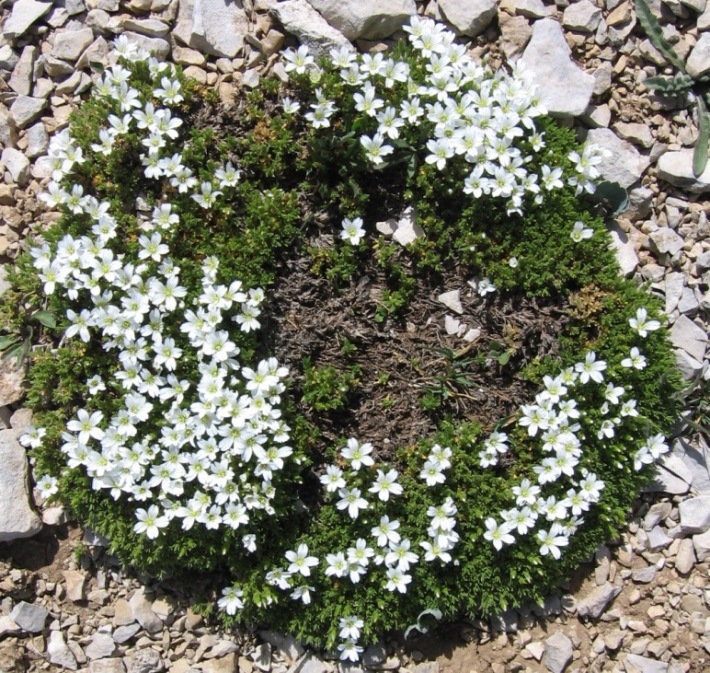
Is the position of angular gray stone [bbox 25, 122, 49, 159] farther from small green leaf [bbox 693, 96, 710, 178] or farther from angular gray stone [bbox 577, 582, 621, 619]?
angular gray stone [bbox 577, 582, 621, 619]

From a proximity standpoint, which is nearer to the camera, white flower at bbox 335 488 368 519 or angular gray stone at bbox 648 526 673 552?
white flower at bbox 335 488 368 519

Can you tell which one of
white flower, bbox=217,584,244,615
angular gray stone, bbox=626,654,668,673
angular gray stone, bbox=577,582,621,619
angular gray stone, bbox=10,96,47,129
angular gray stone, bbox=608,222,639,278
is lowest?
angular gray stone, bbox=626,654,668,673

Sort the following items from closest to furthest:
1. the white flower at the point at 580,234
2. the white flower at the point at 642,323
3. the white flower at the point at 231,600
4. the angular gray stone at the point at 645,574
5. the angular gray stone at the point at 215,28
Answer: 1. the white flower at the point at 231,600
2. the white flower at the point at 642,323
3. the white flower at the point at 580,234
4. the angular gray stone at the point at 645,574
5. the angular gray stone at the point at 215,28

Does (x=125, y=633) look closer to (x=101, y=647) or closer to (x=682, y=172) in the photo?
(x=101, y=647)

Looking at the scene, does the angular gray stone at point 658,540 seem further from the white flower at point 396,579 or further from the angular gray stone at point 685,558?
the white flower at point 396,579

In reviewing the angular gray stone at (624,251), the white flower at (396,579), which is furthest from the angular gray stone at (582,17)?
the white flower at (396,579)

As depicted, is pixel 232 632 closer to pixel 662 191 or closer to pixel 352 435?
pixel 352 435

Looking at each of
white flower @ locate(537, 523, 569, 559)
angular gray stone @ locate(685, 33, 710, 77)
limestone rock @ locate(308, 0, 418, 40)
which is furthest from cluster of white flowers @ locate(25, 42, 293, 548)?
angular gray stone @ locate(685, 33, 710, 77)
